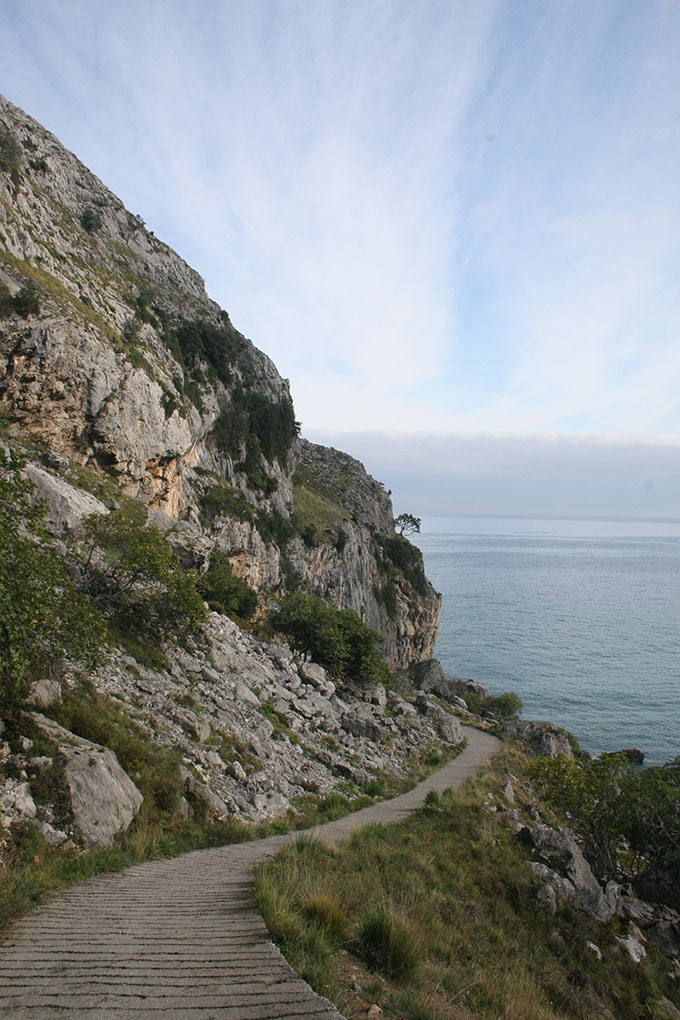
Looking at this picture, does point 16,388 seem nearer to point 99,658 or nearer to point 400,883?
point 99,658

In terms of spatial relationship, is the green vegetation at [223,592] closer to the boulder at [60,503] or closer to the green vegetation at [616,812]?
the boulder at [60,503]

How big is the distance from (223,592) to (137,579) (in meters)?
11.9

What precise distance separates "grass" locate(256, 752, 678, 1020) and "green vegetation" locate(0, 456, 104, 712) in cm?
594

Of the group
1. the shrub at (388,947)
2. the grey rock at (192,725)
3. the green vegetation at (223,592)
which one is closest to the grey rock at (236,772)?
the grey rock at (192,725)

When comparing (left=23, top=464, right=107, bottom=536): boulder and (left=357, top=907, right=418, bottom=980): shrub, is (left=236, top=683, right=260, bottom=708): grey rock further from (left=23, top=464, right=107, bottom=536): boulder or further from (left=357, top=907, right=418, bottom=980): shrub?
(left=357, top=907, right=418, bottom=980): shrub

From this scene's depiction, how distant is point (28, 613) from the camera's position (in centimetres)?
893

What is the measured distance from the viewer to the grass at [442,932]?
546 centimetres

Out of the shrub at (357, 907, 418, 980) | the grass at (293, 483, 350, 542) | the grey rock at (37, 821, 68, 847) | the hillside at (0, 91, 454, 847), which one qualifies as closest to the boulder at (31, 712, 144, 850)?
the hillside at (0, 91, 454, 847)

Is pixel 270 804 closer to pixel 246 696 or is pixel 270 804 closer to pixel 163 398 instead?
pixel 246 696

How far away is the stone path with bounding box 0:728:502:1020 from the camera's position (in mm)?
3764

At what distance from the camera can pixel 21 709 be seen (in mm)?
9633

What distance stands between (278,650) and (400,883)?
54.6 ft

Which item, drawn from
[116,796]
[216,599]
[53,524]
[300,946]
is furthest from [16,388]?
[300,946]

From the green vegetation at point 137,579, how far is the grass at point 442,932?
10215 millimetres
